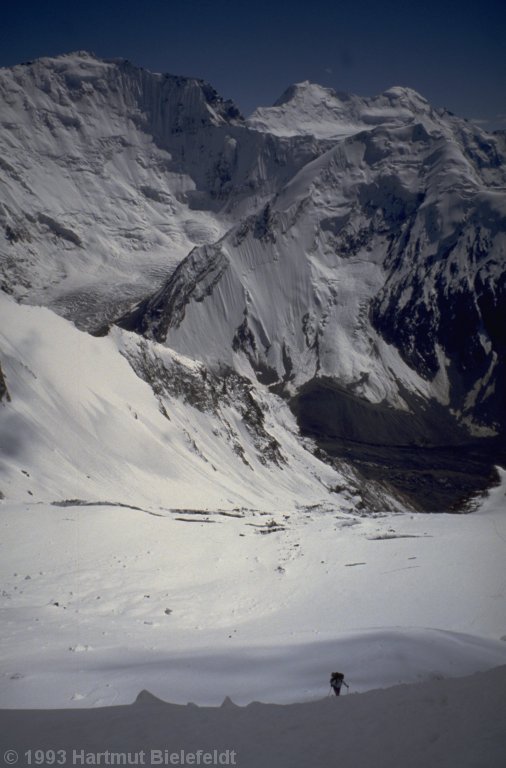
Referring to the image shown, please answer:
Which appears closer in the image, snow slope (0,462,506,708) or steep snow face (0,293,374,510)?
snow slope (0,462,506,708)

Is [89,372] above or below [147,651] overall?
above

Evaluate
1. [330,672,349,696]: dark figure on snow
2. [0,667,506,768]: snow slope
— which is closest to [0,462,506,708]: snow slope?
[330,672,349,696]: dark figure on snow

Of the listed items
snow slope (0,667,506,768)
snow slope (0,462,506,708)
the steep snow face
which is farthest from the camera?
the steep snow face

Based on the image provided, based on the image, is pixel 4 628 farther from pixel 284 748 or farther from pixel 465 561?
pixel 465 561

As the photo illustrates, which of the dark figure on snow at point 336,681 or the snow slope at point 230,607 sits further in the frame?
the snow slope at point 230,607

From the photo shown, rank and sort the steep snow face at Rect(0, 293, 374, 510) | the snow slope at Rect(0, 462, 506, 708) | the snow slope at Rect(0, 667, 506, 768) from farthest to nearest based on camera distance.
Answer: the steep snow face at Rect(0, 293, 374, 510)
the snow slope at Rect(0, 462, 506, 708)
the snow slope at Rect(0, 667, 506, 768)

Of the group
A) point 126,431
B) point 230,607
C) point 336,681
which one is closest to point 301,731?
point 336,681

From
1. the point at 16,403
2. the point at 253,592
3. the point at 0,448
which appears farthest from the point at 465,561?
the point at 16,403

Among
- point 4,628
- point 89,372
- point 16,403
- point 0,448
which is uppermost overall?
point 89,372

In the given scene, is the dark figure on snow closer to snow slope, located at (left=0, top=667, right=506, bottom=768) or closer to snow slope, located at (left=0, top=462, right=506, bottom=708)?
snow slope, located at (left=0, top=462, right=506, bottom=708)

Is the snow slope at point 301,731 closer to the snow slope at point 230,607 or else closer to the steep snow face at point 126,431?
the snow slope at point 230,607

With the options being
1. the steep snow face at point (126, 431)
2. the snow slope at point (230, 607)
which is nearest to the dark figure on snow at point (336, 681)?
the snow slope at point (230, 607)
